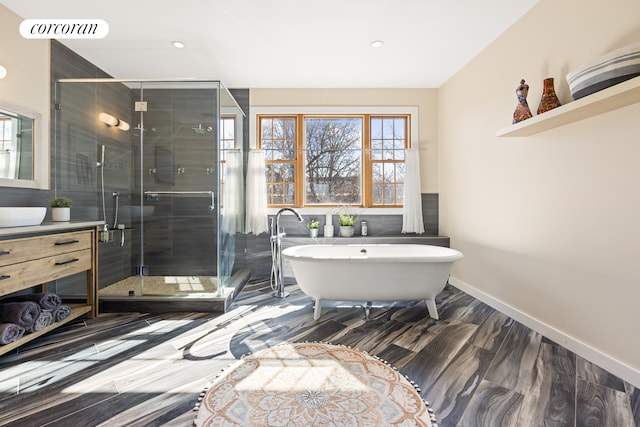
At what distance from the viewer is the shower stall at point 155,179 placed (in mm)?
2869

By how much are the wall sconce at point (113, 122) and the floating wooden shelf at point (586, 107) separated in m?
3.77

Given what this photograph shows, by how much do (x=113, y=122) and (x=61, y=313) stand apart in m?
2.02

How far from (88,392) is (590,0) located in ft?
12.5

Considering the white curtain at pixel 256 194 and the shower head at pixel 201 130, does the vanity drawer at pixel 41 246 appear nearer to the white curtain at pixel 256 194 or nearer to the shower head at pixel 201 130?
the shower head at pixel 201 130

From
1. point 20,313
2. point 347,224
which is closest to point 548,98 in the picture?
point 347,224

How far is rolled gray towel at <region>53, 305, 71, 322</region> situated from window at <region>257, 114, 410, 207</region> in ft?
7.55

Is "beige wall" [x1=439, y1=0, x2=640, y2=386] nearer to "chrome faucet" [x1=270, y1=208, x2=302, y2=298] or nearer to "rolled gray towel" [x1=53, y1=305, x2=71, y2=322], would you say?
"chrome faucet" [x1=270, y1=208, x2=302, y2=298]

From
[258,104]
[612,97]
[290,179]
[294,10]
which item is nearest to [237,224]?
[290,179]

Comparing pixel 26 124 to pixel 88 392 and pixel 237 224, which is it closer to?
pixel 237 224

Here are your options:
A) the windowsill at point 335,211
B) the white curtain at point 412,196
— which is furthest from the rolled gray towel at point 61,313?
the white curtain at point 412,196

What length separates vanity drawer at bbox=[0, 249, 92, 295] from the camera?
5.90 ft

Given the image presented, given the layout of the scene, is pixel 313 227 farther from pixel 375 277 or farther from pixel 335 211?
pixel 375 277

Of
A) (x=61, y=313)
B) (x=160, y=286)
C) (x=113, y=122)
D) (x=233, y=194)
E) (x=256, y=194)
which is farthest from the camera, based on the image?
(x=256, y=194)

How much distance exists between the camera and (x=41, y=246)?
2.03 metres
